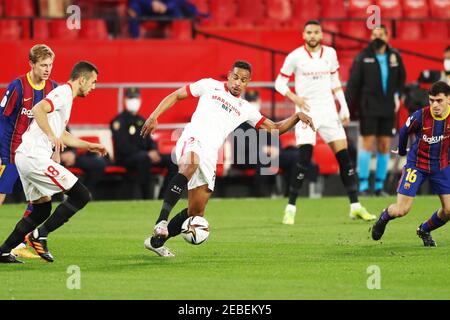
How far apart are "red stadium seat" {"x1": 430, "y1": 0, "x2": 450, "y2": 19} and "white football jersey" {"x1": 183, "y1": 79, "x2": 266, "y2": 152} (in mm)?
13482

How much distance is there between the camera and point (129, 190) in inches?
736

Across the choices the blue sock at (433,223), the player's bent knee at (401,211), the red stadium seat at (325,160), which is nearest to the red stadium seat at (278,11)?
the red stadium seat at (325,160)

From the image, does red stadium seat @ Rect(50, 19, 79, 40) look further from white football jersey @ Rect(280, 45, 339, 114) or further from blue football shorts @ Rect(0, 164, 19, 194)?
blue football shorts @ Rect(0, 164, 19, 194)

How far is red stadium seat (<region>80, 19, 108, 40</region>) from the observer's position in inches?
829

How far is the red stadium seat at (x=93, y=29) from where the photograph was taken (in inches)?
829

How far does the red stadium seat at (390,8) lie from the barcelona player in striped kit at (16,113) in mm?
12917

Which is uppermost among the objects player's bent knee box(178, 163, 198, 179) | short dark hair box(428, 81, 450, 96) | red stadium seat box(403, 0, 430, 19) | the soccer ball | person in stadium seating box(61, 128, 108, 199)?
short dark hair box(428, 81, 450, 96)

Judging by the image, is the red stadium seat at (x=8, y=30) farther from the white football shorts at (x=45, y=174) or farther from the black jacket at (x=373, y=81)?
the white football shorts at (x=45, y=174)

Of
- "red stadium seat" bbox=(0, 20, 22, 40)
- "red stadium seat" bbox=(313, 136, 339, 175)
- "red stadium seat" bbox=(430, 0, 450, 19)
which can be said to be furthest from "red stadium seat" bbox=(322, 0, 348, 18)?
"red stadium seat" bbox=(0, 20, 22, 40)

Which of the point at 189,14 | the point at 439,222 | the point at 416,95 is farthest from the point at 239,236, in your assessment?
the point at 189,14

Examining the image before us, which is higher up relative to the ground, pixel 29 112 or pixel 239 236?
pixel 29 112

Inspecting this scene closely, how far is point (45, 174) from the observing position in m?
10.5
